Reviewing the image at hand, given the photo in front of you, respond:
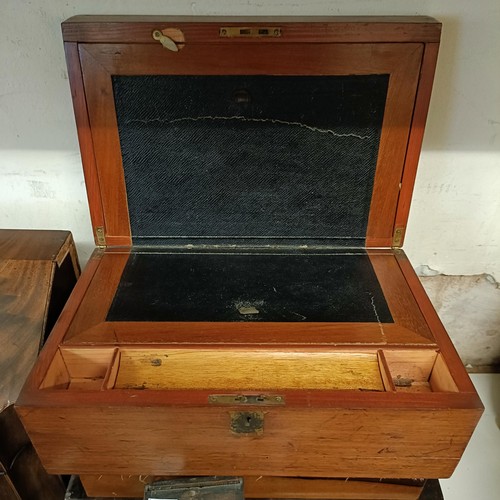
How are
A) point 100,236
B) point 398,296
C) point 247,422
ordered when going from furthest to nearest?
1. point 100,236
2. point 398,296
3. point 247,422

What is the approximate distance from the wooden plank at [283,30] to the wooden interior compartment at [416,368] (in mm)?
615

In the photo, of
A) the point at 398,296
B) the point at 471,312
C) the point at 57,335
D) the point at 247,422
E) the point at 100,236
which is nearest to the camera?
the point at 247,422

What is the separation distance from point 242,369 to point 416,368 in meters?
0.34

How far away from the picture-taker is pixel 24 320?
1.08m

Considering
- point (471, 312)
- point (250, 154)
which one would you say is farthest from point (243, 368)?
point (471, 312)

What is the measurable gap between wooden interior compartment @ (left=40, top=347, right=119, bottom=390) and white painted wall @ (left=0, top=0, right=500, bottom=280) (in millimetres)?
564

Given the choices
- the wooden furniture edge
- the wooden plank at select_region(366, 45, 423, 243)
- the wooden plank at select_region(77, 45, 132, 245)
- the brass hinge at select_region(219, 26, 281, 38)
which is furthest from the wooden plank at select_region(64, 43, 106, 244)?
the wooden plank at select_region(366, 45, 423, 243)

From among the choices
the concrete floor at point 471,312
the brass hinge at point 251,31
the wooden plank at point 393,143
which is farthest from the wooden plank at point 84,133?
the concrete floor at point 471,312

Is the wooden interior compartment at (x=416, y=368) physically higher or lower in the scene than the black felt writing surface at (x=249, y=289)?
lower

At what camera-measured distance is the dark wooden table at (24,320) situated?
100 cm

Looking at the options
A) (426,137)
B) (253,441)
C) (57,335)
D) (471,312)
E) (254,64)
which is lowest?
(471,312)

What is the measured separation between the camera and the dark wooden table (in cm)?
100

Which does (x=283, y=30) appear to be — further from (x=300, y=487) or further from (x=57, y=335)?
(x=300, y=487)

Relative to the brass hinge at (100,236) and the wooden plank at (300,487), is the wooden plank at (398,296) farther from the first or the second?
the brass hinge at (100,236)
